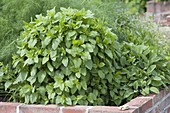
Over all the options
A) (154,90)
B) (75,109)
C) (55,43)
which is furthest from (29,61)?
(154,90)

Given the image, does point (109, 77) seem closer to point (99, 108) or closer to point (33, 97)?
point (99, 108)

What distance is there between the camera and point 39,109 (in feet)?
8.40

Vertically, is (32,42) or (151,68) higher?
(32,42)

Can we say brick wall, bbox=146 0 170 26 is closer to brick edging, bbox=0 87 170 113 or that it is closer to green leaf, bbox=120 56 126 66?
green leaf, bbox=120 56 126 66

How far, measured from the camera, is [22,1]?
3.08 metres

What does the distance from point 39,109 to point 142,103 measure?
643mm

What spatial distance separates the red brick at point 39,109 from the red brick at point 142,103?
46 cm

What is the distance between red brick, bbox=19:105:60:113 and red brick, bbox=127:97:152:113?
46 cm

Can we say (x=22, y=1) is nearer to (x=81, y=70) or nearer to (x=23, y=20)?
(x=23, y=20)

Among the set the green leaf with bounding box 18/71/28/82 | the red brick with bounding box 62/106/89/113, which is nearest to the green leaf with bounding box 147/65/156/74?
the red brick with bounding box 62/106/89/113

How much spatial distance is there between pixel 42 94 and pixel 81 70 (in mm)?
300

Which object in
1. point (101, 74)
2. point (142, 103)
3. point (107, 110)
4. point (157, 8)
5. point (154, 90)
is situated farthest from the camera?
point (157, 8)

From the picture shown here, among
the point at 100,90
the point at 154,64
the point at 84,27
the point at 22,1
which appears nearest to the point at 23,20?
the point at 22,1

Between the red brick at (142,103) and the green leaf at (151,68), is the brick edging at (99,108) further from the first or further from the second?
the green leaf at (151,68)
